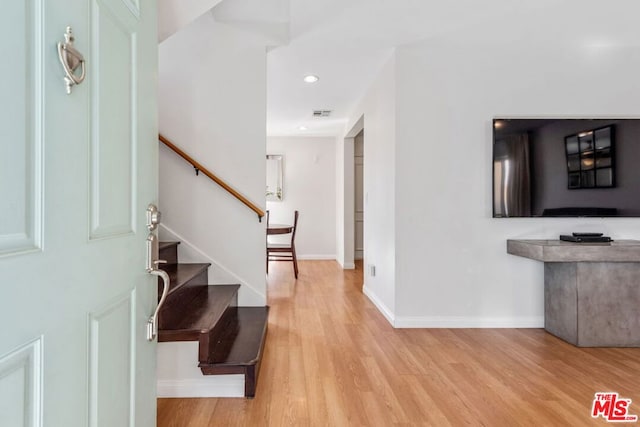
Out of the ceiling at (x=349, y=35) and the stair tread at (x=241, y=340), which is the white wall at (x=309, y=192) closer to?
the ceiling at (x=349, y=35)

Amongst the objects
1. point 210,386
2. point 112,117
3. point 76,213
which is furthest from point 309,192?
point 76,213

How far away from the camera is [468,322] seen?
290cm

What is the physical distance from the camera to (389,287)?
3.09 meters

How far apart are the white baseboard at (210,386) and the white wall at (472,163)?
5.07 ft

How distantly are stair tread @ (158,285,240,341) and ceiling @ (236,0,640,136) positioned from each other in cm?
204

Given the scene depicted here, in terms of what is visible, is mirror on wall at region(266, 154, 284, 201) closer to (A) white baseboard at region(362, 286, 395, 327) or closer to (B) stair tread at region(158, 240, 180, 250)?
(A) white baseboard at region(362, 286, 395, 327)

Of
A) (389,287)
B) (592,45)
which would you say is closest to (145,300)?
(389,287)

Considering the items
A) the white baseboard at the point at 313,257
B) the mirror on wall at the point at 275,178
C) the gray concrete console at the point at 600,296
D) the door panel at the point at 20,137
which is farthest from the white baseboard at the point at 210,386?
the mirror on wall at the point at 275,178

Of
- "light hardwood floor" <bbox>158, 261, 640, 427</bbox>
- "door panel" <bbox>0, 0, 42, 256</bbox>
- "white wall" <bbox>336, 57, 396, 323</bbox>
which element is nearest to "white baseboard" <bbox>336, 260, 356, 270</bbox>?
"white wall" <bbox>336, 57, 396, 323</bbox>

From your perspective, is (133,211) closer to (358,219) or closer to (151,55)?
(151,55)

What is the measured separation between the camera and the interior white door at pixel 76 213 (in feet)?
1.75

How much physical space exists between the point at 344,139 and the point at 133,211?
4.97 metres

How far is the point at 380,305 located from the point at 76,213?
9.96 feet

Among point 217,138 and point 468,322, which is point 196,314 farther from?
point 468,322
